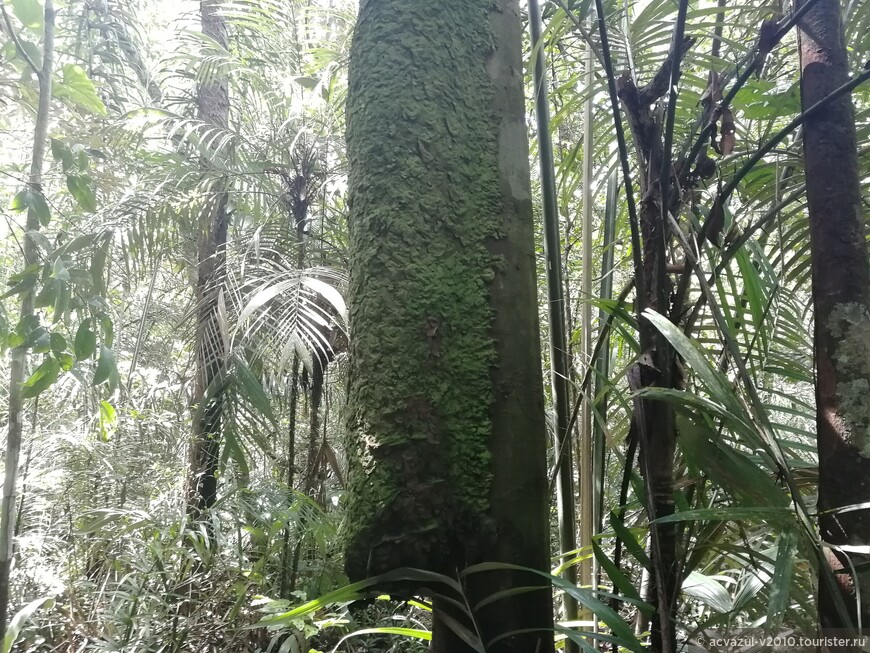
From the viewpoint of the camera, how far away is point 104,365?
1113 millimetres

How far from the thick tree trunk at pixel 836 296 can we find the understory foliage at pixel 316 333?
0.14 feet

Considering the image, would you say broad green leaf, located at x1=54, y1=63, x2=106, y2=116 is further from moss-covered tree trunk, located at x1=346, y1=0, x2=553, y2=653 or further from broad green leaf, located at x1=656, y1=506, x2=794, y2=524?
broad green leaf, located at x1=656, y1=506, x2=794, y2=524

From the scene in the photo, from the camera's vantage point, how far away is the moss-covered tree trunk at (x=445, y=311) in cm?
65

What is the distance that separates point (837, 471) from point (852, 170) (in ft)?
1.20

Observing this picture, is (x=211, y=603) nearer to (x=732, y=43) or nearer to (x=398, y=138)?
(x=398, y=138)

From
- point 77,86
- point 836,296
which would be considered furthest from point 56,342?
point 836,296

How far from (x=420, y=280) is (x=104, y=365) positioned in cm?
80

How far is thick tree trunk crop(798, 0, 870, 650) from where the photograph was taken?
60 cm

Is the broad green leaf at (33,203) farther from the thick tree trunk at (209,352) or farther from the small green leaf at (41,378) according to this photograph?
the thick tree trunk at (209,352)

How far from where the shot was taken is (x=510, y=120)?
0.79 meters

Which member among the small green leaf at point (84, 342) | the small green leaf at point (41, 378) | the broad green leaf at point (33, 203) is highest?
the broad green leaf at point (33, 203)

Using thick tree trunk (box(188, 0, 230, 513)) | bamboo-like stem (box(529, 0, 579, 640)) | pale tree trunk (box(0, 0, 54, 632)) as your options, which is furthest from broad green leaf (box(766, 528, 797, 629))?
thick tree trunk (box(188, 0, 230, 513))

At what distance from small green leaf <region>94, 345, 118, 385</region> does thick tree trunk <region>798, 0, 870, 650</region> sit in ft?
4.05

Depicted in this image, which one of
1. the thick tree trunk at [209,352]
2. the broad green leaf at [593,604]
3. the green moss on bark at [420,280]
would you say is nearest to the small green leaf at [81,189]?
the thick tree trunk at [209,352]
